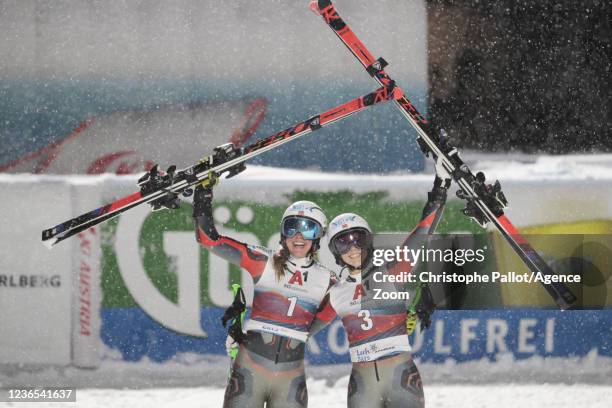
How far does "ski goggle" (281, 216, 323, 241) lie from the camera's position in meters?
4.89

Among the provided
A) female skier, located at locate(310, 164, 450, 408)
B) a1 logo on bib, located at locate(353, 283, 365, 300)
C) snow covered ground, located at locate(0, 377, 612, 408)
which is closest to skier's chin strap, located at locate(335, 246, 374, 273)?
female skier, located at locate(310, 164, 450, 408)

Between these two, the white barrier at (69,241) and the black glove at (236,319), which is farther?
the white barrier at (69,241)

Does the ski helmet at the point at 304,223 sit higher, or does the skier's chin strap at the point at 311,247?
the ski helmet at the point at 304,223

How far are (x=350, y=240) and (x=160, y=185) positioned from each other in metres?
1.33

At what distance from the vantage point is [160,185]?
5242mm

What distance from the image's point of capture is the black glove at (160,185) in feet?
17.0

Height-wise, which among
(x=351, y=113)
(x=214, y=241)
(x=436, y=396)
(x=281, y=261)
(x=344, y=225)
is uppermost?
(x=351, y=113)

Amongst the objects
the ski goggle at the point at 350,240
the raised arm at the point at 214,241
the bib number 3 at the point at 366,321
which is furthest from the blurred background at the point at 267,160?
the raised arm at the point at 214,241

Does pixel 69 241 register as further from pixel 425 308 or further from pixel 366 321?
pixel 425 308

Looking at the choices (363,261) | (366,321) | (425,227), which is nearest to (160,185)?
(363,261)

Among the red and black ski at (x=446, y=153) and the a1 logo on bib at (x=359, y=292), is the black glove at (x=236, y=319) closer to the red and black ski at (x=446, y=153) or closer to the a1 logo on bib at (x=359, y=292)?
the a1 logo on bib at (x=359, y=292)

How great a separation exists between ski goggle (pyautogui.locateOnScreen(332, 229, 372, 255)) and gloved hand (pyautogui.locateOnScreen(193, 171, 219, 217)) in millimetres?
837

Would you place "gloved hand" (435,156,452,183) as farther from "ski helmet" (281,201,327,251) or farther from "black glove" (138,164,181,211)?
"black glove" (138,164,181,211)

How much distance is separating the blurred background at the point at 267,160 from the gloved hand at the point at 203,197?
1.68m
